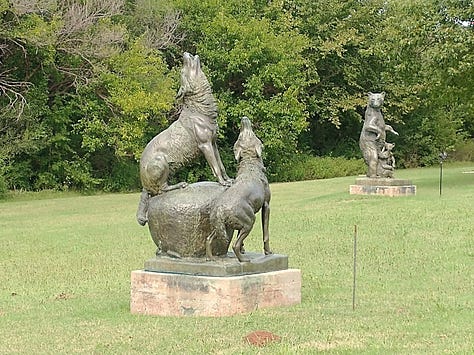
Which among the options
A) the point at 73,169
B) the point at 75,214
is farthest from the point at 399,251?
the point at 73,169

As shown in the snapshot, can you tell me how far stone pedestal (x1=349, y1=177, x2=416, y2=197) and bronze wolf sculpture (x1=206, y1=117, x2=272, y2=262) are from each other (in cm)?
1389

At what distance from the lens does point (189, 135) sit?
1084 cm

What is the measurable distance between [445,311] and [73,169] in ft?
93.3

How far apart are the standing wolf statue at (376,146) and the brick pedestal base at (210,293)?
581 inches

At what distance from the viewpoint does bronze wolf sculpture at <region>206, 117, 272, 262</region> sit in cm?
957

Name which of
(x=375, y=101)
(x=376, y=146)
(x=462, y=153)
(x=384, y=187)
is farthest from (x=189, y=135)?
(x=462, y=153)

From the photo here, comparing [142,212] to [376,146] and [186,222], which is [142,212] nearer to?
[186,222]

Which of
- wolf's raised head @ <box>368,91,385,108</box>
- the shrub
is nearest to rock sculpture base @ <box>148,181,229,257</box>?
wolf's raised head @ <box>368,91,385,108</box>

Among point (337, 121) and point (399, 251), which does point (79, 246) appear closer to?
point (399, 251)

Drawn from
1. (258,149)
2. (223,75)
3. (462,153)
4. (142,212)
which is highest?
(223,75)

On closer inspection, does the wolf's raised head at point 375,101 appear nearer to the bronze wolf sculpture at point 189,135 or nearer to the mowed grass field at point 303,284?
the mowed grass field at point 303,284

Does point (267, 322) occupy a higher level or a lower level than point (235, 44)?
lower

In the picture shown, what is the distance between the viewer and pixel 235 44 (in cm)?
4062

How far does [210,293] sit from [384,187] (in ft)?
49.6
